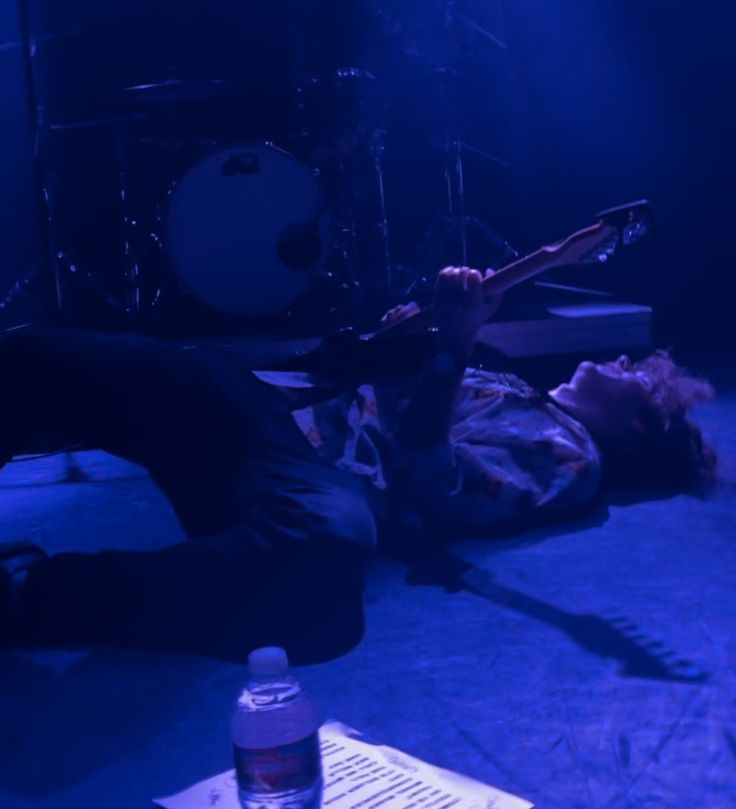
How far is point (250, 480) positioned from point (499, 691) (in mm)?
452

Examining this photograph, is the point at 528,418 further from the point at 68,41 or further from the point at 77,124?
the point at 68,41

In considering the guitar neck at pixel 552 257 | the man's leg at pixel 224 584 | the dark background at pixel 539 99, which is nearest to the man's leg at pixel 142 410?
the man's leg at pixel 224 584

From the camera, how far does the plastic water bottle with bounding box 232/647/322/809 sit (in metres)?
0.93

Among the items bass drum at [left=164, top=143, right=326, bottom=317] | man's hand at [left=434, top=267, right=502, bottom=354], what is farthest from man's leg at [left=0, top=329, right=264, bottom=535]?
bass drum at [left=164, top=143, right=326, bottom=317]

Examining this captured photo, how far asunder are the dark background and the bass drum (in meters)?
0.63

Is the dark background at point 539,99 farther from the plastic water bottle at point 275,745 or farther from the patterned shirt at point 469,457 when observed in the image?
the plastic water bottle at point 275,745

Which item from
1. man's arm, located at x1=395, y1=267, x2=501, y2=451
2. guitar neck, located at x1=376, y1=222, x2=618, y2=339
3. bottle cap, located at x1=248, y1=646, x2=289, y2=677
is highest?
guitar neck, located at x1=376, y1=222, x2=618, y2=339

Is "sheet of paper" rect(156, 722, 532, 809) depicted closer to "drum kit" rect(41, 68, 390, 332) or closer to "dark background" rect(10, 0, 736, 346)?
"drum kit" rect(41, 68, 390, 332)

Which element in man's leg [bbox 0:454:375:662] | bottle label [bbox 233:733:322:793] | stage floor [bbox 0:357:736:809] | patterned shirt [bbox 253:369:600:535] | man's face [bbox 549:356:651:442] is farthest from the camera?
man's face [bbox 549:356:651:442]

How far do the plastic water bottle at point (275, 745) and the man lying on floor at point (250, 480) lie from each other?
0.37m

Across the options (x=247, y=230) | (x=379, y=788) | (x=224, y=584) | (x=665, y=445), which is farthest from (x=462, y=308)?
(x=247, y=230)

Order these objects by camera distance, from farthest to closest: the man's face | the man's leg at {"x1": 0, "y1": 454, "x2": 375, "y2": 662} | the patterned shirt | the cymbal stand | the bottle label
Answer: the cymbal stand
the man's face
the patterned shirt
the man's leg at {"x1": 0, "y1": 454, "x2": 375, "y2": 662}
the bottle label

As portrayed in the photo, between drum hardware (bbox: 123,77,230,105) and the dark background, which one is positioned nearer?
drum hardware (bbox: 123,77,230,105)

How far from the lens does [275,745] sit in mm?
934
